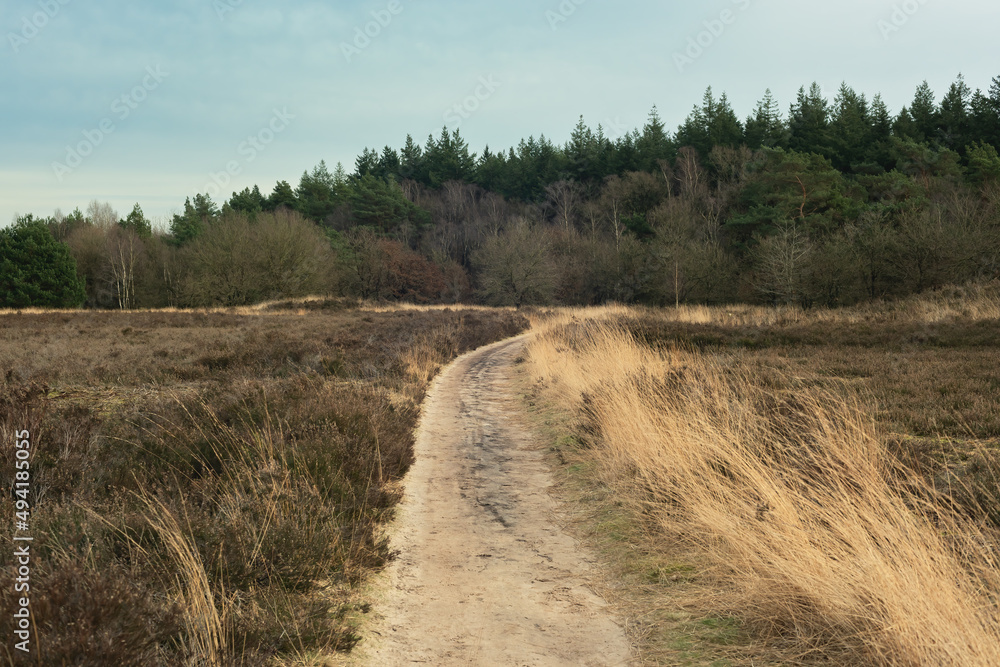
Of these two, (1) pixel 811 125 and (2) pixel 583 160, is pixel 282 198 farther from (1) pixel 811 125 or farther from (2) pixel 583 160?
(1) pixel 811 125

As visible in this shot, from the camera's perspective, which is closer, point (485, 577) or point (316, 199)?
point (485, 577)

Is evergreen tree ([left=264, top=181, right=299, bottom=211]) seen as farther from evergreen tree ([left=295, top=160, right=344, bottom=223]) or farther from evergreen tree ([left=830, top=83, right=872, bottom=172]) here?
evergreen tree ([left=830, top=83, right=872, bottom=172])

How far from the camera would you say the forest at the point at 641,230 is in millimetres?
33094

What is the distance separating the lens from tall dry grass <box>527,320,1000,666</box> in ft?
10.6

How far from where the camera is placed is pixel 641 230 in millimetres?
61312

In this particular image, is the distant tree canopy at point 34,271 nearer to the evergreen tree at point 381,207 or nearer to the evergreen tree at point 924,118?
the evergreen tree at point 381,207

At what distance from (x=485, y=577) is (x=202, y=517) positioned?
2247mm

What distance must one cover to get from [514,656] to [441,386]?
11.9m

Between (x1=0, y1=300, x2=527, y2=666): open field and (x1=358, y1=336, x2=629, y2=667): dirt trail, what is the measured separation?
348mm

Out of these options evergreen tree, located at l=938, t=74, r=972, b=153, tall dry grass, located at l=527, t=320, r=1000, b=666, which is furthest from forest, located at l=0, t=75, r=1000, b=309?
tall dry grass, located at l=527, t=320, r=1000, b=666

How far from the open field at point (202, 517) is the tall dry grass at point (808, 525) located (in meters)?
2.76

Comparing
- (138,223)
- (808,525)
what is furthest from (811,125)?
(138,223)

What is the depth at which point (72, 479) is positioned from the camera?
561 cm

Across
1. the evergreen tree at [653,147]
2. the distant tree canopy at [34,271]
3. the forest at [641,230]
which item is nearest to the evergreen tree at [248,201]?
the forest at [641,230]
